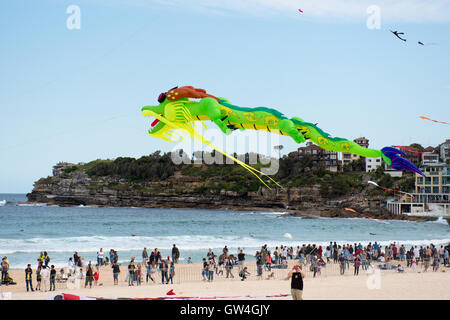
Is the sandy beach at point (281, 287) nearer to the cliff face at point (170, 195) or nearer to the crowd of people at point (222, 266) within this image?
the crowd of people at point (222, 266)

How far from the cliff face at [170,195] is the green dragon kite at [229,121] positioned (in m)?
69.6

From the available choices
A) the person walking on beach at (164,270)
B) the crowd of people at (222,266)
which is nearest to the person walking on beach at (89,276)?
the crowd of people at (222,266)

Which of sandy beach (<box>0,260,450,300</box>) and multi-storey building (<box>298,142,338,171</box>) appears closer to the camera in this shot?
sandy beach (<box>0,260,450,300</box>)

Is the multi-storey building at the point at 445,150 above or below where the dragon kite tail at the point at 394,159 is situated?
above

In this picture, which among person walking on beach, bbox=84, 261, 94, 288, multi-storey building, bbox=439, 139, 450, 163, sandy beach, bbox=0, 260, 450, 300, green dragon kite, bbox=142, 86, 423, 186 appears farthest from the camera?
multi-storey building, bbox=439, 139, 450, 163

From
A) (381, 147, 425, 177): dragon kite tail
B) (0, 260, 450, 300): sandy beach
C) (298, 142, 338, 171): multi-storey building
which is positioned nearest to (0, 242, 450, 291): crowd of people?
(0, 260, 450, 300): sandy beach

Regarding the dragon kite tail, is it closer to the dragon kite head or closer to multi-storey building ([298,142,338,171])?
the dragon kite head

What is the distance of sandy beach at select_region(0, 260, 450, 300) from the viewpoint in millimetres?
12773

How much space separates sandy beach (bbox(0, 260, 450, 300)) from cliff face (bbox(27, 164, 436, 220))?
195 ft

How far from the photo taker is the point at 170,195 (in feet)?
321

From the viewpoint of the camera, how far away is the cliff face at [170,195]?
83188mm

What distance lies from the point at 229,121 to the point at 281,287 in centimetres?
853

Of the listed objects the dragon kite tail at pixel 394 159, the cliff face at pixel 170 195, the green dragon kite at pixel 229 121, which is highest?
the green dragon kite at pixel 229 121

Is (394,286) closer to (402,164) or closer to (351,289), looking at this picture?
(351,289)
